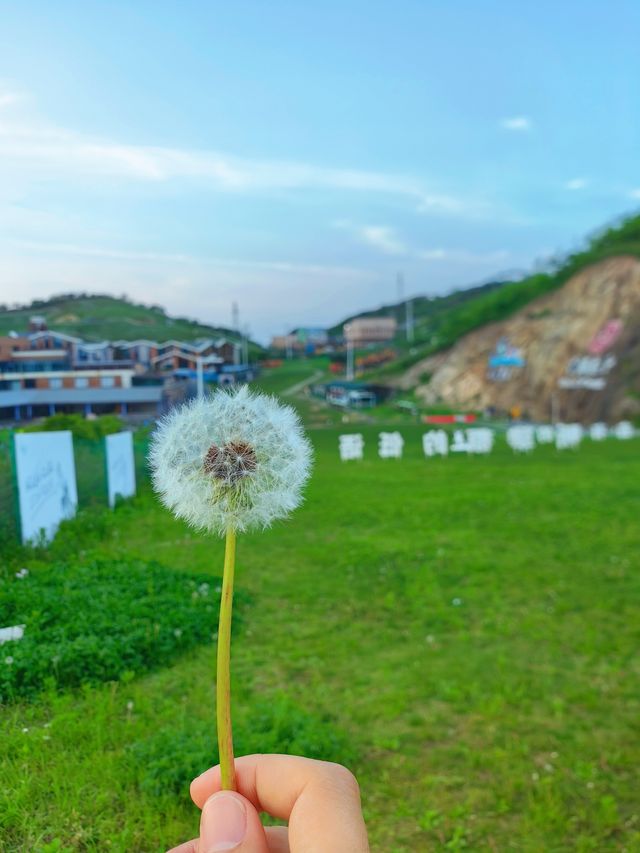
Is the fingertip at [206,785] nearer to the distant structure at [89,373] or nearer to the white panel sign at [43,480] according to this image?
the white panel sign at [43,480]

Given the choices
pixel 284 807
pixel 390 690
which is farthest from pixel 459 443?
pixel 284 807

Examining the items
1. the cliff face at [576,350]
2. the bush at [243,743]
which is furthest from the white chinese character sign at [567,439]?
the bush at [243,743]

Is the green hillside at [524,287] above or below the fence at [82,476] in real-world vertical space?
above

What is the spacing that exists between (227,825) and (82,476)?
165cm

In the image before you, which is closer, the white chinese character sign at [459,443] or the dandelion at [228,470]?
the dandelion at [228,470]

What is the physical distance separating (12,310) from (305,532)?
4869mm

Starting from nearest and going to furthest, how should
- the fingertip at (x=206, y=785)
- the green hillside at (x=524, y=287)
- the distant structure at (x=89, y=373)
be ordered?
the fingertip at (x=206, y=785)
the distant structure at (x=89, y=373)
the green hillside at (x=524, y=287)

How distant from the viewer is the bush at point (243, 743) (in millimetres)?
2885

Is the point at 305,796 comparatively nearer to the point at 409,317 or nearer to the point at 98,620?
the point at 98,620

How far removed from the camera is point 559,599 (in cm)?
858

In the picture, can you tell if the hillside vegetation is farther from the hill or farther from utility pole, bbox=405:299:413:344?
utility pole, bbox=405:299:413:344

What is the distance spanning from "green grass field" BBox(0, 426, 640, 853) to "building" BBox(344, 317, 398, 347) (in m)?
0.65

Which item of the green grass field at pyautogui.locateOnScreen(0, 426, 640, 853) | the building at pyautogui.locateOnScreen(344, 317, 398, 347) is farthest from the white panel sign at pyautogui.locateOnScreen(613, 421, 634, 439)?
the building at pyautogui.locateOnScreen(344, 317, 398, 347)

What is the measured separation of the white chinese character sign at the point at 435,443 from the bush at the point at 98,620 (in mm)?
15266
